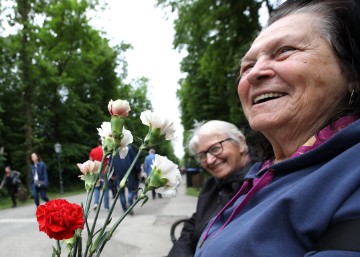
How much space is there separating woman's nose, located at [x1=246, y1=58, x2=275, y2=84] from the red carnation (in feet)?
2.63

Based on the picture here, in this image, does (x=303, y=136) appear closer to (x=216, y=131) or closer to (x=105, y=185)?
(x=105, y=185)

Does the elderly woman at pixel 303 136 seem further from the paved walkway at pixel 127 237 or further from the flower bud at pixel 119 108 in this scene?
the paved walkway at pixel 127 237

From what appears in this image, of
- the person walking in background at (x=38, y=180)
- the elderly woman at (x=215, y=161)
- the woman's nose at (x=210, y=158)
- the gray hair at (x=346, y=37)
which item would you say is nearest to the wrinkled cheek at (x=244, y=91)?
the gray hair at (x=346, y=37)

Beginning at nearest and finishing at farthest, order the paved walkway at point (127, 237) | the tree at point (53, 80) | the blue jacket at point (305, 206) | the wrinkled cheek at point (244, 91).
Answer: the blue jacket at point (305, 206)
the wrinkled cheek at point (244, 91)
the paved walkway at point (127, 237)
the tree at point (53, 80)

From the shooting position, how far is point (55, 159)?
2373 centimetres

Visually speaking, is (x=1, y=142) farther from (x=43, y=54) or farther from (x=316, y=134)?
(x=316, y=134)

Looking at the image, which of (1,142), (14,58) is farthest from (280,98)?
(1,142)

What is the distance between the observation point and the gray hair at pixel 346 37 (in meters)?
1.16

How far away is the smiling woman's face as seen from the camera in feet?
3.85

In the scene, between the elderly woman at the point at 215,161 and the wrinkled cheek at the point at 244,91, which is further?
the elderly woman at the point at 215,161

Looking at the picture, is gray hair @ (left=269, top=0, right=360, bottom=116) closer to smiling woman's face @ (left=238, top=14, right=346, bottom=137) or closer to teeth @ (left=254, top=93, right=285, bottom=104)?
smiling woman's face @ (left=238, top=14, right=346, bottom=137)

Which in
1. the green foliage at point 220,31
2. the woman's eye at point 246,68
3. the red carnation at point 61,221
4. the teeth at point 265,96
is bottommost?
the red carnation at point 61,221

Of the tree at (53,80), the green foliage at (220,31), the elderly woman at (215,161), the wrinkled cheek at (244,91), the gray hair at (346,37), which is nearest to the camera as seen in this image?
the gray hair at (346,37)

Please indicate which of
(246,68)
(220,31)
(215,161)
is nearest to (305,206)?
(246,68)
